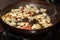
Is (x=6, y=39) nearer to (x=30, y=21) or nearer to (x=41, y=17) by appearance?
(x=30, y=21)

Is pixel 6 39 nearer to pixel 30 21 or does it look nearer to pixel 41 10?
pixel 30 21

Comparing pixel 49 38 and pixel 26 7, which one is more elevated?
pixel 26 7

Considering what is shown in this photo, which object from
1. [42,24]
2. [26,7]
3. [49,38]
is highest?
[26,7]

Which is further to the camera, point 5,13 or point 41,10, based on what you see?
point 41,10

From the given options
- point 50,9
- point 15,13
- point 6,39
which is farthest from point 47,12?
point 6,39

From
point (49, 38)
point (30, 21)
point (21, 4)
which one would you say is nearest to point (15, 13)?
point (21, 4)

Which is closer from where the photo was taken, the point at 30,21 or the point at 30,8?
the point at 30,21
